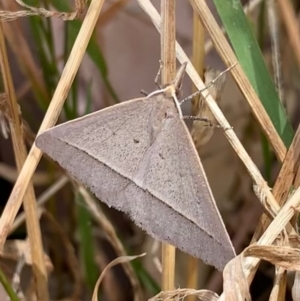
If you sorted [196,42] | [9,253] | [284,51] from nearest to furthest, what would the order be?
[196,42] → [9,253] → [284,51]

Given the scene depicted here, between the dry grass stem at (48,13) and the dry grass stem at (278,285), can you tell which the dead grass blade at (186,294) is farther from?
the dry grass stem at (48,13)

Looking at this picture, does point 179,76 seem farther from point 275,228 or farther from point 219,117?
point 275,228

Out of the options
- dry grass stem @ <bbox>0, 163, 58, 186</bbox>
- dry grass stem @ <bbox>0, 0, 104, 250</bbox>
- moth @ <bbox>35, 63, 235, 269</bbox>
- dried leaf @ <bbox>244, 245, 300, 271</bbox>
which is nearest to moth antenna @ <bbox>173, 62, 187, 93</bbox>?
moth @ <bbox>35, 63, 235, 269</bbox>

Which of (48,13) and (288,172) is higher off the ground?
(48,13)

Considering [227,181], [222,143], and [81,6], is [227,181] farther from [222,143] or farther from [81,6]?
[81,6]

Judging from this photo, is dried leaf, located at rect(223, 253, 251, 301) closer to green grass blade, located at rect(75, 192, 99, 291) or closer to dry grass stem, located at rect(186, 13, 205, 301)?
dry grass stem, located at rect(186, 13, 205, 301)

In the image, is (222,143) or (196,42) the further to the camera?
(222,143)

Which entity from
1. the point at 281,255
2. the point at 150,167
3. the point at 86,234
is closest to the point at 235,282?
the point at 281,255

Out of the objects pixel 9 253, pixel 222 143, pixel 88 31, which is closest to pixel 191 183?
pixel 88 31
